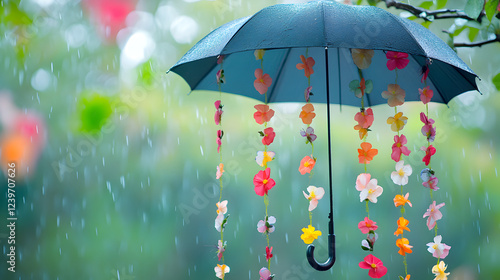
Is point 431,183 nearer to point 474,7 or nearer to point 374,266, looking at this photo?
point 374,266

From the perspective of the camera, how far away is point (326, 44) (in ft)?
3.36

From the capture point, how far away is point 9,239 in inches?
134

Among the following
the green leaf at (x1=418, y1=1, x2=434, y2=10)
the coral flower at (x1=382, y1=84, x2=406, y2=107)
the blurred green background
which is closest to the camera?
the coral flower at (x1=382, y1=84, x2=406, y2=107)

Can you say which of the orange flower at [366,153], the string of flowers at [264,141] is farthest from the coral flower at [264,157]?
the orange flower at [366,153]

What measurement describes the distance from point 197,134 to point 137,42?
30.5 inches

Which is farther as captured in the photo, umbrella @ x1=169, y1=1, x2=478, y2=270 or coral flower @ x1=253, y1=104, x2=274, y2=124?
coral flower @ x1=253, y1=104, x2=274, y2=124

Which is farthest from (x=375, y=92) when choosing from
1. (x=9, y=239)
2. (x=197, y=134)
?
(x=9, y=239)

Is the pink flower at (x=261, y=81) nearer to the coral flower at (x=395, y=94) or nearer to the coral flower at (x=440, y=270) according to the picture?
the coral flower at (x=395, y=94)

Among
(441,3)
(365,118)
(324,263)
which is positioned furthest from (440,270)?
(441,3)

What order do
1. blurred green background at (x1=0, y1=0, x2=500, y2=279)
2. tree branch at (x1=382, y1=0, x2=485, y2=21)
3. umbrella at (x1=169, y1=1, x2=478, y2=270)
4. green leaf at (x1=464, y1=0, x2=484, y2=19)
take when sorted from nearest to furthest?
umbrella at (x1=169, y1=1, x2=478, y2=270) → green leaf at (x1=464, y1=0, x2=484, y2=19) → tree branch at (x1=382, y1=0, x2=485, y2=21) → blurred green background at (x1=0, y1=0, x2=500, y2=279)

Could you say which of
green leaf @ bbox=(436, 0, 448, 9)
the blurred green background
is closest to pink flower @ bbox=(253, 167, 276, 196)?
green leaf @ bbox=(436, 0, 448, 9)

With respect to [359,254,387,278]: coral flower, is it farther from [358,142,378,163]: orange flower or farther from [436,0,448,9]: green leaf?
[436,0,448,9]: green leaf

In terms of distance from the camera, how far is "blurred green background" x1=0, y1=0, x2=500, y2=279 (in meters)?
3.39

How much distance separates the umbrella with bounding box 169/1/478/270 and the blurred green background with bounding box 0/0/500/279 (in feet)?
5.82
